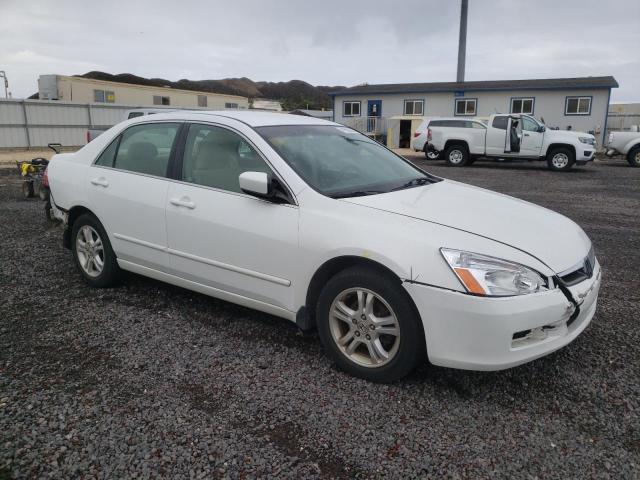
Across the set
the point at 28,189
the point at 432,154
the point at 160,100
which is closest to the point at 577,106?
the point at 432,154

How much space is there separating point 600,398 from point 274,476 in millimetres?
1930

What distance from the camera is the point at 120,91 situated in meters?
31.2

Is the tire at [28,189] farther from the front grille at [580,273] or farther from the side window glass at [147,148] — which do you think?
the front grille at [580,273]

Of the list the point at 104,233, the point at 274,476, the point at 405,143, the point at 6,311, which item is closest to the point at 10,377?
the point at 6,311

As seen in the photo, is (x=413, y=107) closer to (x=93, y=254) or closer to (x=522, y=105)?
(x=522, y=105)

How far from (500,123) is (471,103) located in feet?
44.0

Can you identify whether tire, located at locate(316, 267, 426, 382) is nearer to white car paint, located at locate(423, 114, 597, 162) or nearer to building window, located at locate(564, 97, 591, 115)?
white car paint, located at locate(423, 114, 597, 162)

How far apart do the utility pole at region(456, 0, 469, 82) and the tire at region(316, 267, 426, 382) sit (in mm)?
41283

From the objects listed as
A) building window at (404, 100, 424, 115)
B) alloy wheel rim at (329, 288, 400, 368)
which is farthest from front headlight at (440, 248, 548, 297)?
building window at (404, 100, 424, 115)

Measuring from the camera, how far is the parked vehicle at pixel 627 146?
1994 centimetres

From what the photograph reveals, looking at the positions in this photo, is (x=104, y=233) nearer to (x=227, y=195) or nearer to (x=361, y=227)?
(x=227, y=195)

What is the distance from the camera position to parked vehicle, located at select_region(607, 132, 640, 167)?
19.9m

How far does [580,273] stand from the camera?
314cm

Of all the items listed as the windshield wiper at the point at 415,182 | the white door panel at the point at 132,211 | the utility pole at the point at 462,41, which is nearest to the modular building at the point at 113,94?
the utility pole at the point at 462,41
